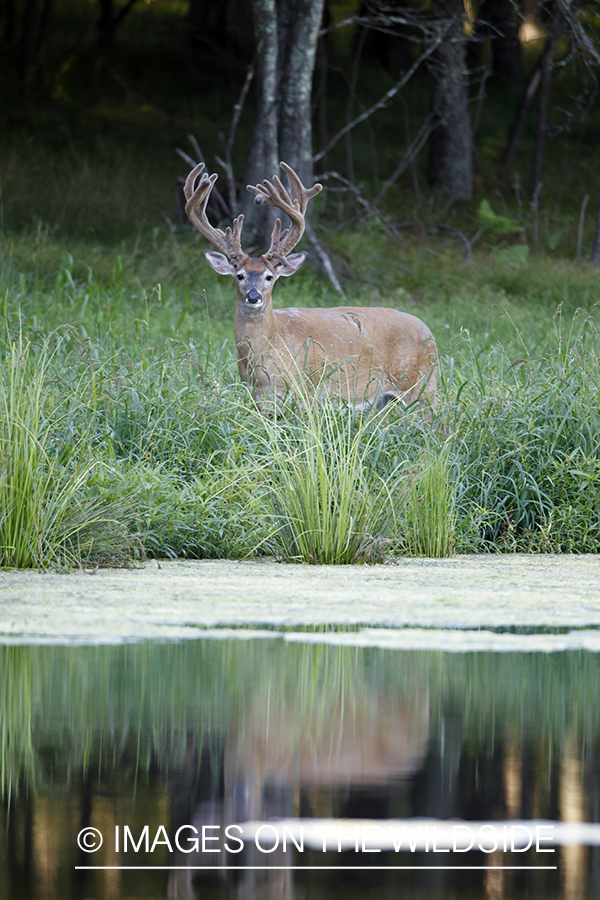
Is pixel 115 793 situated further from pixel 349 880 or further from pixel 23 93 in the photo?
pixel 23 93

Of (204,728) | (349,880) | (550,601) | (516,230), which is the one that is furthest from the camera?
(516,230)

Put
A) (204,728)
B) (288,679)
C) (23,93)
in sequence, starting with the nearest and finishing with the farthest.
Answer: (204,728), (288,679), (23,93)

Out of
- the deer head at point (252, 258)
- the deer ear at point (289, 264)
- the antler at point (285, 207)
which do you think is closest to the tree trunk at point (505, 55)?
the antler at point (285, 207)

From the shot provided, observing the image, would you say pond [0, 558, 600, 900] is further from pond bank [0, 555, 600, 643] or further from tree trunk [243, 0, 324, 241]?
tree trunk [243, 0, 324, 241]

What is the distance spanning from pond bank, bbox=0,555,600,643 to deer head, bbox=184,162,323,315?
2626 mm

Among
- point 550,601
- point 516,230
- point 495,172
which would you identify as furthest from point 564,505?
point 495,172

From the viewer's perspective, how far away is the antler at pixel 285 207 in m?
8.72

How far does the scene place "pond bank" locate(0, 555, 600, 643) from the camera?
4562 millimetres

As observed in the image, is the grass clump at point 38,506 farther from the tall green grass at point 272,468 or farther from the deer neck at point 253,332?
the deer neck at point 253,332

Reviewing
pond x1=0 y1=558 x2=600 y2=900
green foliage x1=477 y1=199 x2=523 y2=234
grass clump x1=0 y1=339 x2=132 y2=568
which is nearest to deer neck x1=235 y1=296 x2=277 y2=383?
grass clump x1=0 y1=339 x2=132 y2=568

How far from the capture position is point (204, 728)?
3502 mm

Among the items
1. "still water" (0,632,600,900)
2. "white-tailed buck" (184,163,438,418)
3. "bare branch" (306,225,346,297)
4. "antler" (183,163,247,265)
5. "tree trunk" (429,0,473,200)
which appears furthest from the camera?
"tree trunk" (429,0,473,200)

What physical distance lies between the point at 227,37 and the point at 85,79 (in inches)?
145

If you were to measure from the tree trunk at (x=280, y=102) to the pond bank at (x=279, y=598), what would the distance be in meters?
9.77
